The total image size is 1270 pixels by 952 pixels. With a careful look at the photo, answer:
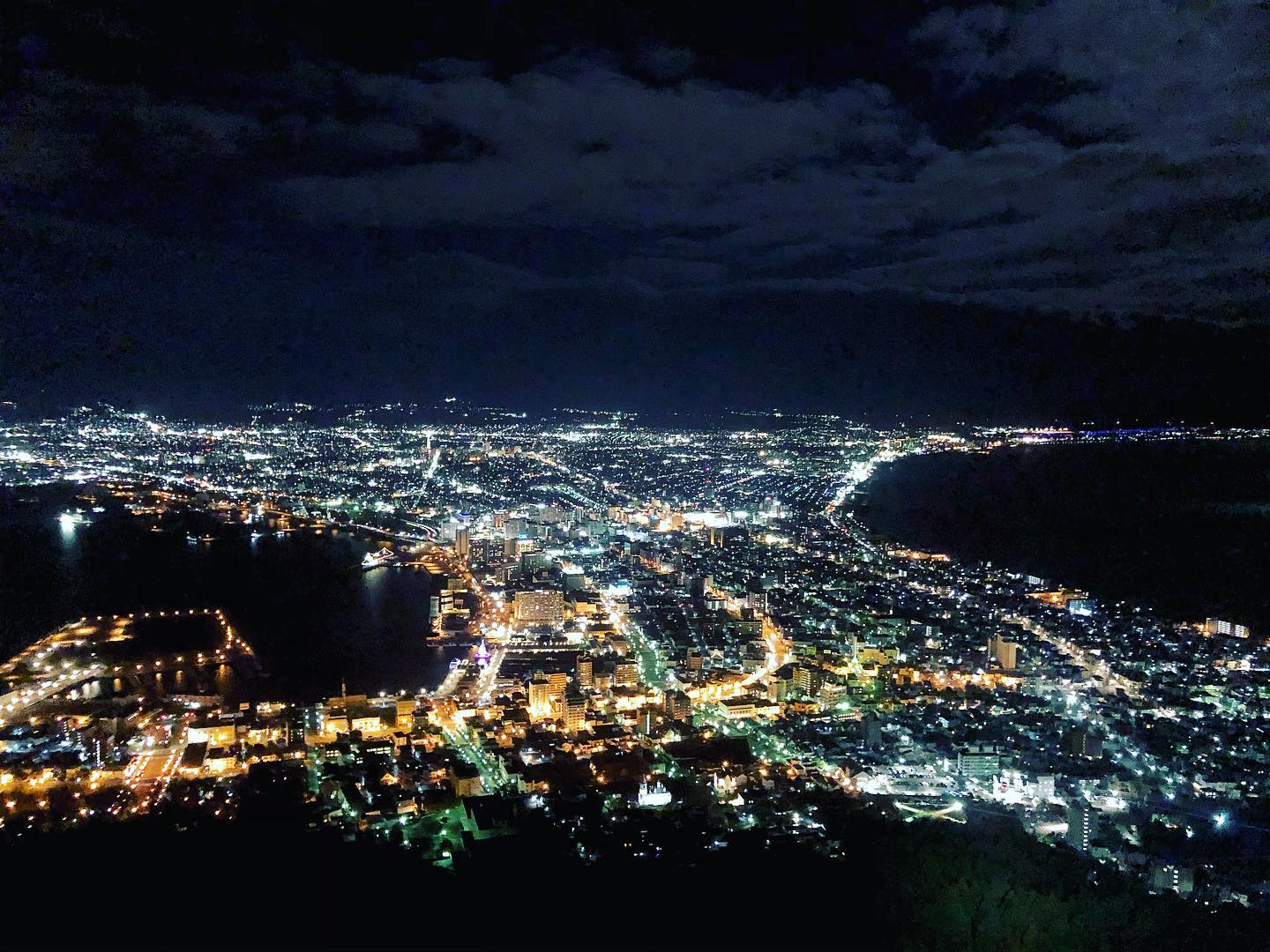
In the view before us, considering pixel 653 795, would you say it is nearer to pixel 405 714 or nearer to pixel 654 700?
pixel 654 700

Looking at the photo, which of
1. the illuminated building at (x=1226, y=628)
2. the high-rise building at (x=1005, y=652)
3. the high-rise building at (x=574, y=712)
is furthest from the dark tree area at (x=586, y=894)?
the illuminated building at (x=1226, y=628)

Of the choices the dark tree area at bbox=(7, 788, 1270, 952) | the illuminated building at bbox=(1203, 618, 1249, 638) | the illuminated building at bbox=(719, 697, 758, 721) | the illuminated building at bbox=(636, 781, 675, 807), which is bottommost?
the illuminated building at bbox=(1203, 618, 1249, 638)

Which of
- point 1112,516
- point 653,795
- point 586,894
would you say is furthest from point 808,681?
point 1112,516

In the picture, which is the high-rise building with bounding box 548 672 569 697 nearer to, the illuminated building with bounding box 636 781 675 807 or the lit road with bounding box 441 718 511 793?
the lit road with bounding box 441 718 511 793

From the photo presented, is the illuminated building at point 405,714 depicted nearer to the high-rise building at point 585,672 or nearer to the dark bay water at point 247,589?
the dark bay water at point 247,589

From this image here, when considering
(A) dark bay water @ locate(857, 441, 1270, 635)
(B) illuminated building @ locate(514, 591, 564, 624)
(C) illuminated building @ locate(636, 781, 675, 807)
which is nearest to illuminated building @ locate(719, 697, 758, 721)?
(C) illuminated building @ locate(636, 781, 675, 807)

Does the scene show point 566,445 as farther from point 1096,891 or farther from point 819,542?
point 1096,891
